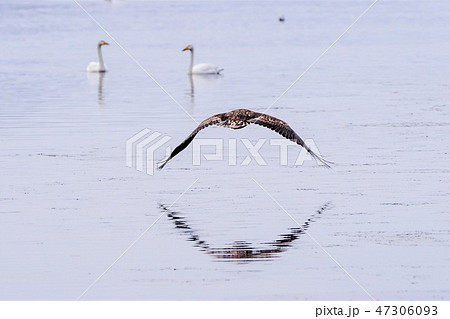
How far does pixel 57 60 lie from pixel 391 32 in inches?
912

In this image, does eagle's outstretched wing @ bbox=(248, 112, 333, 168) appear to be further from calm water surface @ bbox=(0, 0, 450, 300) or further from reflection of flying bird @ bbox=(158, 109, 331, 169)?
calm water surface @ bbox=(0, 0, 450, 300)

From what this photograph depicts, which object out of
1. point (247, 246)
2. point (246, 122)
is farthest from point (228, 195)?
point (247, 246)

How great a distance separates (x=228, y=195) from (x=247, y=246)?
9.86 feet

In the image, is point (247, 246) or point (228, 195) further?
point (228, 195)

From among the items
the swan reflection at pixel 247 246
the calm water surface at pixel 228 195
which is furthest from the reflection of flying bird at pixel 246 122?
the swan reflection at pixel 247 246

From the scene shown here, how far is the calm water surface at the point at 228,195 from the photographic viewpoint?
1354 centimetres

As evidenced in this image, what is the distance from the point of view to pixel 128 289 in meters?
13.2

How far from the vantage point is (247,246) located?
14.8 metres

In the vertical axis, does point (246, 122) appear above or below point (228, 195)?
above

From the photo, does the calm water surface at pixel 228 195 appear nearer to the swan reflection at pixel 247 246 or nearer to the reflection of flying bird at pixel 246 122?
the swan reflection at pixel 247 246

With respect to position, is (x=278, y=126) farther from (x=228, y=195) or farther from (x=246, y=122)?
(x=228, y=195)

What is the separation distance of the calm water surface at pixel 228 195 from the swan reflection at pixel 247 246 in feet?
0.11

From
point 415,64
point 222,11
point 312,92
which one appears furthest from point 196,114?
point 222,11

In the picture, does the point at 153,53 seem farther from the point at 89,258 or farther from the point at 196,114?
the point at 89,258
